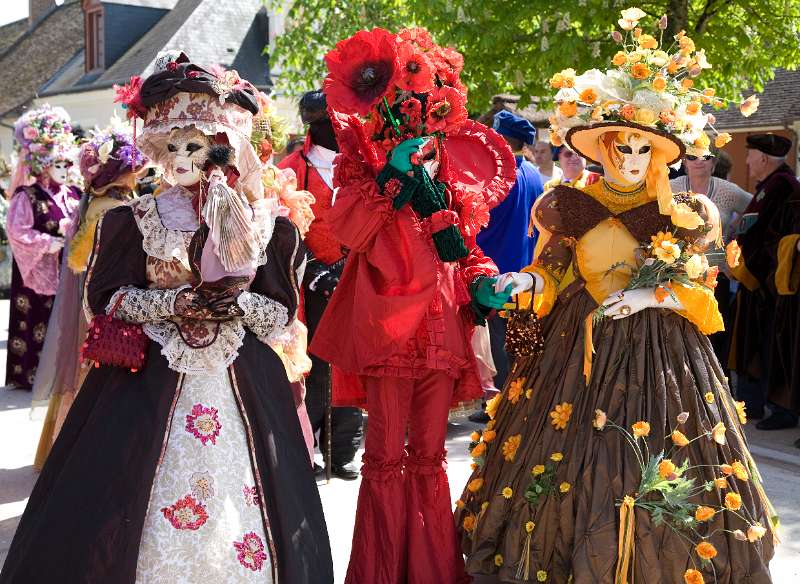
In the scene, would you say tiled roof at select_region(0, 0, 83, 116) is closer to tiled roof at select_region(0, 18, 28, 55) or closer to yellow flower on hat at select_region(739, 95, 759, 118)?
tiled roof at select_region(0, 18, 28, 55)

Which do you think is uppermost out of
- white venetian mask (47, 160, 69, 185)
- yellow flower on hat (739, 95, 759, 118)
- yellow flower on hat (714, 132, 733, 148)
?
white venetian mask (47, 160, 69, 185)

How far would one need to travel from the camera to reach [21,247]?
8141mm

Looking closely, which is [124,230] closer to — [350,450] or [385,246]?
[385,246]

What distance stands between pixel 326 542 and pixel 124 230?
129 cm

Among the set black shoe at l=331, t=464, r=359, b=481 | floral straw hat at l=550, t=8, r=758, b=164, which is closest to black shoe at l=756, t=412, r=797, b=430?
black shoe at l=331, t=464, r=359, b=481

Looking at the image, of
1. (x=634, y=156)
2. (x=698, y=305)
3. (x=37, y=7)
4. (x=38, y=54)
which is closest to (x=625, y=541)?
(x=698, y=305)

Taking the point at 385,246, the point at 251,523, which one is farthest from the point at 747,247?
the point at 251,523

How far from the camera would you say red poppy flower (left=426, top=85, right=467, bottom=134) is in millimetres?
3678

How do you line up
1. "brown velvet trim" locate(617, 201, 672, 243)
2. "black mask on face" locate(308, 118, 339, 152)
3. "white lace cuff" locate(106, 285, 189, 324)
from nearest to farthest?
"white lace cuff" locate(106, 285, 189, 324)
"brown velvet trim" locate(617, 201, 672, 243)
"black mask on face" locate(308, 118, 339, 152)

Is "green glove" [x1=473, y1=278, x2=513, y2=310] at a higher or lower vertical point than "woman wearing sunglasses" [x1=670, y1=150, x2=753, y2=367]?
lower

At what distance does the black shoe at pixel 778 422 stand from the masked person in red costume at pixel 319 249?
3.19 meters

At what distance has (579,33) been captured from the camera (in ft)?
33.4

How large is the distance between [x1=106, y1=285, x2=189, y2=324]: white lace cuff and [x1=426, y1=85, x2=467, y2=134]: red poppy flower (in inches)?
42.8

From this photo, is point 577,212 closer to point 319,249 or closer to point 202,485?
point 319,249
